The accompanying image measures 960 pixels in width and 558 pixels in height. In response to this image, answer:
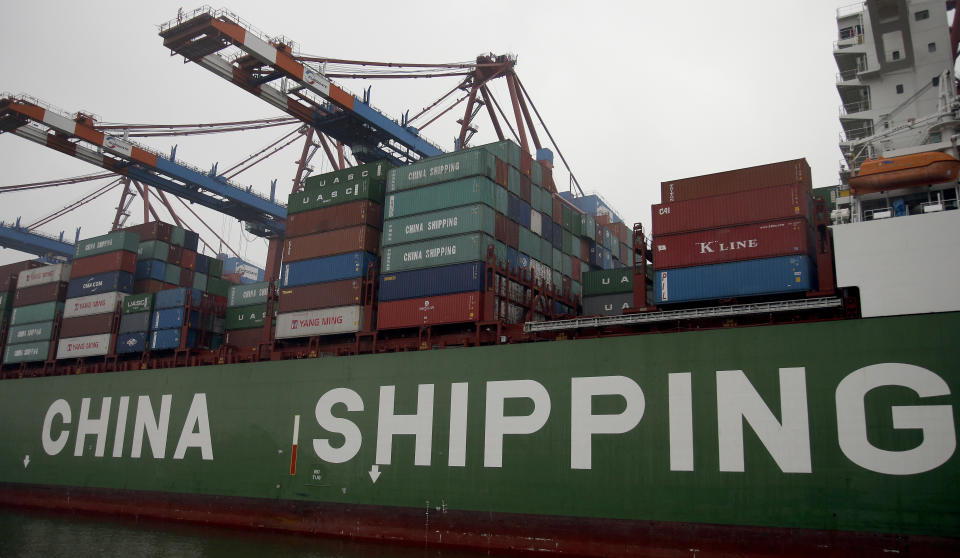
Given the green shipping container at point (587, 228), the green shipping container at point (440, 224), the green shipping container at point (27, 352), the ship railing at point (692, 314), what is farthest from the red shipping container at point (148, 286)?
the ship railing at point (692, 314)

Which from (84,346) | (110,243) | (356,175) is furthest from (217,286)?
(356,175)

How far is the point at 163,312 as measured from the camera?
117 feet

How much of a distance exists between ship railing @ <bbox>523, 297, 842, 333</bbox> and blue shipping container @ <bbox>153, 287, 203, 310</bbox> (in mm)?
19209

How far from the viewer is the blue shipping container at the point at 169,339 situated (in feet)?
114

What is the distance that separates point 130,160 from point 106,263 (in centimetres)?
584

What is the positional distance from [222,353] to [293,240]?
6574 millimetres

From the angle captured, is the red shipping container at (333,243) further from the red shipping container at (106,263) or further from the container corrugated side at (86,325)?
the container corrugated side at (86,325)

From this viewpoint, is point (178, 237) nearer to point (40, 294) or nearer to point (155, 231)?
point (155, 231)

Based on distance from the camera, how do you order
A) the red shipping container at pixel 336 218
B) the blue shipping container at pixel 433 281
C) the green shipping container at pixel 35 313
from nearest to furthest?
1. the blue shipping container at pixel 433 281
2. the red shipping container at pixel 336 218
3. the green shipping container at pixel 35 313

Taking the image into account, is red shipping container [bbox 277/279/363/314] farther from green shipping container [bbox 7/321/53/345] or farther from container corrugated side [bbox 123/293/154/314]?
green shipping container [bbox 7/321/53/345]

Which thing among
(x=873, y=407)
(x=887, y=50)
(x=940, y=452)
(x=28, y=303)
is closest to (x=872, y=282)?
(x=873, y=407)

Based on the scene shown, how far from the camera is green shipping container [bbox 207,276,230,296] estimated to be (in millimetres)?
39369

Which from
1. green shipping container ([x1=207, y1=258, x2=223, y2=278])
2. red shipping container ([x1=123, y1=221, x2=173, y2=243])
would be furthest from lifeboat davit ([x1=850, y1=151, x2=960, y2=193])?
red shipping container ([x1=123, y1=221, x2=173, y2=243])

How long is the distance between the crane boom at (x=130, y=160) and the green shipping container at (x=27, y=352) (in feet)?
35.9
